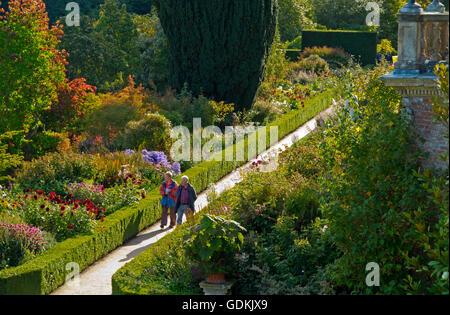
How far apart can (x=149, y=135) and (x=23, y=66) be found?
337cm

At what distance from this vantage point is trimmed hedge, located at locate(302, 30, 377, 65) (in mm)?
35625

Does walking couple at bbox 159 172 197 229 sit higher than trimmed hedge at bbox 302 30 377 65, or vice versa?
trimmed hedge at bbox 302 30 377 65

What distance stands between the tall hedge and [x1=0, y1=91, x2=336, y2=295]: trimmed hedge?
523 centimetres

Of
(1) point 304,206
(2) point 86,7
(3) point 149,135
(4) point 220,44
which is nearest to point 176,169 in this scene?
(3) point 149,135

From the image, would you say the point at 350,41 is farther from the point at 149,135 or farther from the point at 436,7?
the point at 436,7

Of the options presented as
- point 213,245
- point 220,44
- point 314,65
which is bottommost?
point 213,245

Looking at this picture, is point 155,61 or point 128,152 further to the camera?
point 155,61

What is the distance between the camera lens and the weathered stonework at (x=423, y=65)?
7.43m

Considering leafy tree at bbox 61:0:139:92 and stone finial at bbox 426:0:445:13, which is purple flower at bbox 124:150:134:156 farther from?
stone finial at bbox 426:0:445:13

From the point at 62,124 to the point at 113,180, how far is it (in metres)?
4.04

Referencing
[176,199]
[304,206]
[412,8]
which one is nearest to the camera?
[412,8]

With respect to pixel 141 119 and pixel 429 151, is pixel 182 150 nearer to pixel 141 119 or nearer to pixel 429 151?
pixel 141 119

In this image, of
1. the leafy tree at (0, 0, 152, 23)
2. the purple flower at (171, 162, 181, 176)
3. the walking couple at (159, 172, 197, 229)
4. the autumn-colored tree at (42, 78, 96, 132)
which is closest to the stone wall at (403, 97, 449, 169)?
the walking couple at (159, 172, 197, 229)

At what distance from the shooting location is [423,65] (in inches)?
298
